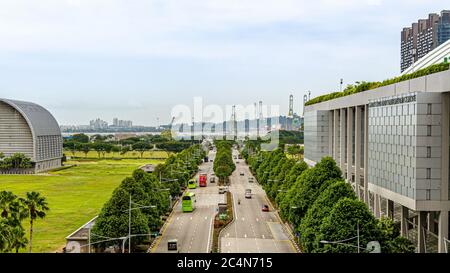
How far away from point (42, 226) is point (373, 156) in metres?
28.8

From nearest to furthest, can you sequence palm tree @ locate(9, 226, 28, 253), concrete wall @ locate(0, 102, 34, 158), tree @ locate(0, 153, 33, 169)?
palm tree @ locate(9, 226, 28, 253) < tree @ locate(0, 153, 33, 169) < concrete wall @ locate(0, 102, 34, 158)

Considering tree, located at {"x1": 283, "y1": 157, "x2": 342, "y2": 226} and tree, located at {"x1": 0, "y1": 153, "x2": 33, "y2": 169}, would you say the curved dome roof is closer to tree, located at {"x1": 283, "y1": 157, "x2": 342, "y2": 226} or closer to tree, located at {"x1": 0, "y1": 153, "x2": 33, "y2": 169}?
tree, located at {"x1": 0, "y1": 153, "x2": 33, "y2": 169}

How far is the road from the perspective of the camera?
126 ft

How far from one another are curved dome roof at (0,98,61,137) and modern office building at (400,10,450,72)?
7999 centimetres

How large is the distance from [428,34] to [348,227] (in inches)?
2810

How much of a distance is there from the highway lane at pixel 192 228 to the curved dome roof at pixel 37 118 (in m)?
61.7

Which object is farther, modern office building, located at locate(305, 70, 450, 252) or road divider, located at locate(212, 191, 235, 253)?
road divider, located at locate(212, 191, 235, 253)

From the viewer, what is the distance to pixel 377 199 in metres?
43.9

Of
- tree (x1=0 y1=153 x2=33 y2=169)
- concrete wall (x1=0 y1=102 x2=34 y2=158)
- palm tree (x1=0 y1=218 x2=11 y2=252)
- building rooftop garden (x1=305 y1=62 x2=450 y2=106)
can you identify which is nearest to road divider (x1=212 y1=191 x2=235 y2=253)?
palm tree (x1=0 y1=218 x2=11 y2=252)

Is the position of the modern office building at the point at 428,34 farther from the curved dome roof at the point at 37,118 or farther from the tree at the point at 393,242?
the curved dome roof at the point at 37,118

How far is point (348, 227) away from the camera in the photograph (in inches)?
1068

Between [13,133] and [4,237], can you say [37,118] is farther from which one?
[4,237]
